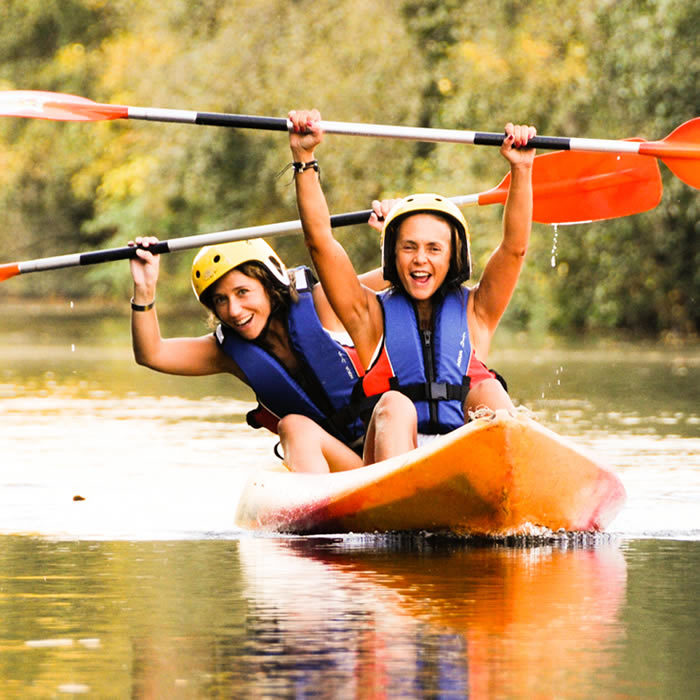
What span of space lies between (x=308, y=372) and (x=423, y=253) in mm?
760

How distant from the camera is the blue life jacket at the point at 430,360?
23.7ft

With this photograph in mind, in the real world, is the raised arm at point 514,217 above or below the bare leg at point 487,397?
above

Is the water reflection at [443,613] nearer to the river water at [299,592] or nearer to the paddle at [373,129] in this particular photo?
the river water at [299,592]

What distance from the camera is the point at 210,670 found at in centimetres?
476

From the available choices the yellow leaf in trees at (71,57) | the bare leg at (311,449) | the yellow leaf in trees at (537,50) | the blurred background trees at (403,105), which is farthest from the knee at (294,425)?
the yellow leaf in trees at (71,57)

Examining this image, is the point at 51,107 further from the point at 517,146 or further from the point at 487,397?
the point at 487,397

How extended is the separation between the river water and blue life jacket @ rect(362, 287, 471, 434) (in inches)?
18.2

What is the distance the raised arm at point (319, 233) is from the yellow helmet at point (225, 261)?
56 cm

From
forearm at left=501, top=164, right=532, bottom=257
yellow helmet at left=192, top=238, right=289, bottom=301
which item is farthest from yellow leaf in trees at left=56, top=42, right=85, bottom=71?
forearm at left=501, top=164, right=532, bottom=257

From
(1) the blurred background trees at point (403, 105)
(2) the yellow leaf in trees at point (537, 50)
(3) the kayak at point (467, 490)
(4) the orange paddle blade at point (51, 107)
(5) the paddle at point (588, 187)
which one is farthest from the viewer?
(2) the yellow leaf in trees at point (537, 50)

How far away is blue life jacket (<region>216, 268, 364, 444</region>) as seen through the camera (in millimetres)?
7746

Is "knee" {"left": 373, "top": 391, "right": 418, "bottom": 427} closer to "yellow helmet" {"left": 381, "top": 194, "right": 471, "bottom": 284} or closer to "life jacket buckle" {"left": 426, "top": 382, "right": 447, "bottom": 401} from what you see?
"life jacket buckle" {"left": 426, "top": 382, "right": 447, "bottom": 401}

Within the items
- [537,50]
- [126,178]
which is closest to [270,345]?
[537,50]

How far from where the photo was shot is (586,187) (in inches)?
371
